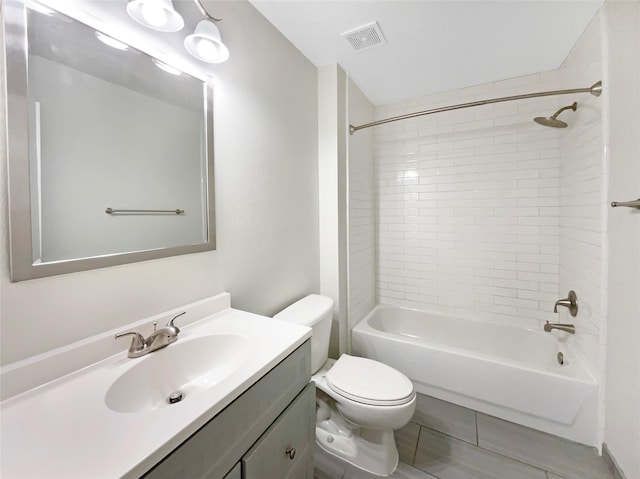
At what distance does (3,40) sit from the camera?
0.64 meters

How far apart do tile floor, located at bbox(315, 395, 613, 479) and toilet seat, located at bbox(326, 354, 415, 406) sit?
0.44 metres

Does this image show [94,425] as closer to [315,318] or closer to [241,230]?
[241,230]

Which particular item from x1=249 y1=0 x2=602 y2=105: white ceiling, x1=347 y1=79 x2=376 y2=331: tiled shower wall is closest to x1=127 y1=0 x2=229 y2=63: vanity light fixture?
x1=249 y1=0 x2=602 y2=105: white ceiling

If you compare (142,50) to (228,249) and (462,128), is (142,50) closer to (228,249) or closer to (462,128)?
(228,249)

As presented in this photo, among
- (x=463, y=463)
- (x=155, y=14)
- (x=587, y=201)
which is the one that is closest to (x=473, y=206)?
(x=587, y=201)

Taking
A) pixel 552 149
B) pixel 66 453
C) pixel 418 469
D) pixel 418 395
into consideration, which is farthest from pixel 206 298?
pixel 552 149

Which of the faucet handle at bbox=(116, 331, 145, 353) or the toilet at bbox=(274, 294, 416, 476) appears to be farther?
the toilet at bbox=(274, 294, 416, 476)

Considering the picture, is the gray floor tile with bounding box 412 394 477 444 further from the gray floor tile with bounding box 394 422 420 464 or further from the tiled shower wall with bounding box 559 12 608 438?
the tiled shower wall with bounding box 559 12 608 438

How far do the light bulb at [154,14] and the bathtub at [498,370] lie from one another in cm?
209

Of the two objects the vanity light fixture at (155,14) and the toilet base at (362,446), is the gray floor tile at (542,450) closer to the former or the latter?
the toilet base at (362,446)

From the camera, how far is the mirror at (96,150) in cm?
67

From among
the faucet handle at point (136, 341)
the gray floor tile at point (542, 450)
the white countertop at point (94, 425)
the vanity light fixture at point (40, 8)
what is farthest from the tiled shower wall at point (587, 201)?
the vanity light fixture at point (40, 8)

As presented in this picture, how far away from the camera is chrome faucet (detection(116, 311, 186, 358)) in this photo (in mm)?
836

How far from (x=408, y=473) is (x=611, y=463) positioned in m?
1.04
